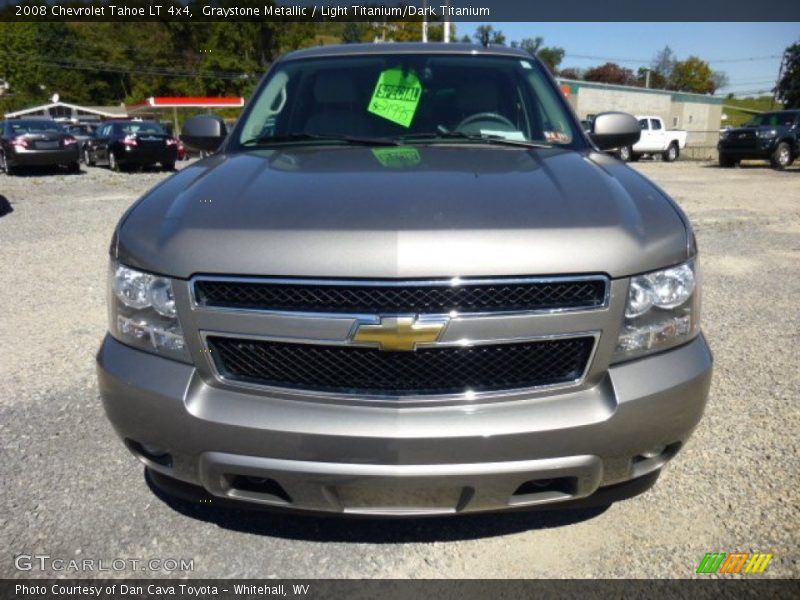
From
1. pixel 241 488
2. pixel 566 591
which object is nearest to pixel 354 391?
pixel 241 488

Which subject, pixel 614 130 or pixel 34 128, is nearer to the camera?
pixel 614 130

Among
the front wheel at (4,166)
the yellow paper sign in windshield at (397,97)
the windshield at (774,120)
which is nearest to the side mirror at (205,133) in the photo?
the yellow paper sign in windshield at (397,97)

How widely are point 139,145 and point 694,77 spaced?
93885 millimetres

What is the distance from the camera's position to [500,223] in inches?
75.5

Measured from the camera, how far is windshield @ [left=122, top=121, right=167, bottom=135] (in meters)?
19.0

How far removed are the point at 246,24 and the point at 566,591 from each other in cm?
7745

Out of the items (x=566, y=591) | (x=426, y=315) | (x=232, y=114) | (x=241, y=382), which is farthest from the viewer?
(x=232, y=114)

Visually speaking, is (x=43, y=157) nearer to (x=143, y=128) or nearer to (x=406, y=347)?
(x=143, y=128)

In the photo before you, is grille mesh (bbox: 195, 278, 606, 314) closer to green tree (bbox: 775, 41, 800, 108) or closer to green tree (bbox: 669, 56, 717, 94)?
green tree (bbox: 775, 41, 800, 108)

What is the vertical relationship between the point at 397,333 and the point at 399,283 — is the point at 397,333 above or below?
below

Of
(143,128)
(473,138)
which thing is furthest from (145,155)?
(473,138)

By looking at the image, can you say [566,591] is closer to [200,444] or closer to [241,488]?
[241,488]

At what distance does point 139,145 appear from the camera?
1848cm

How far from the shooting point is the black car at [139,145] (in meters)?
18.5
